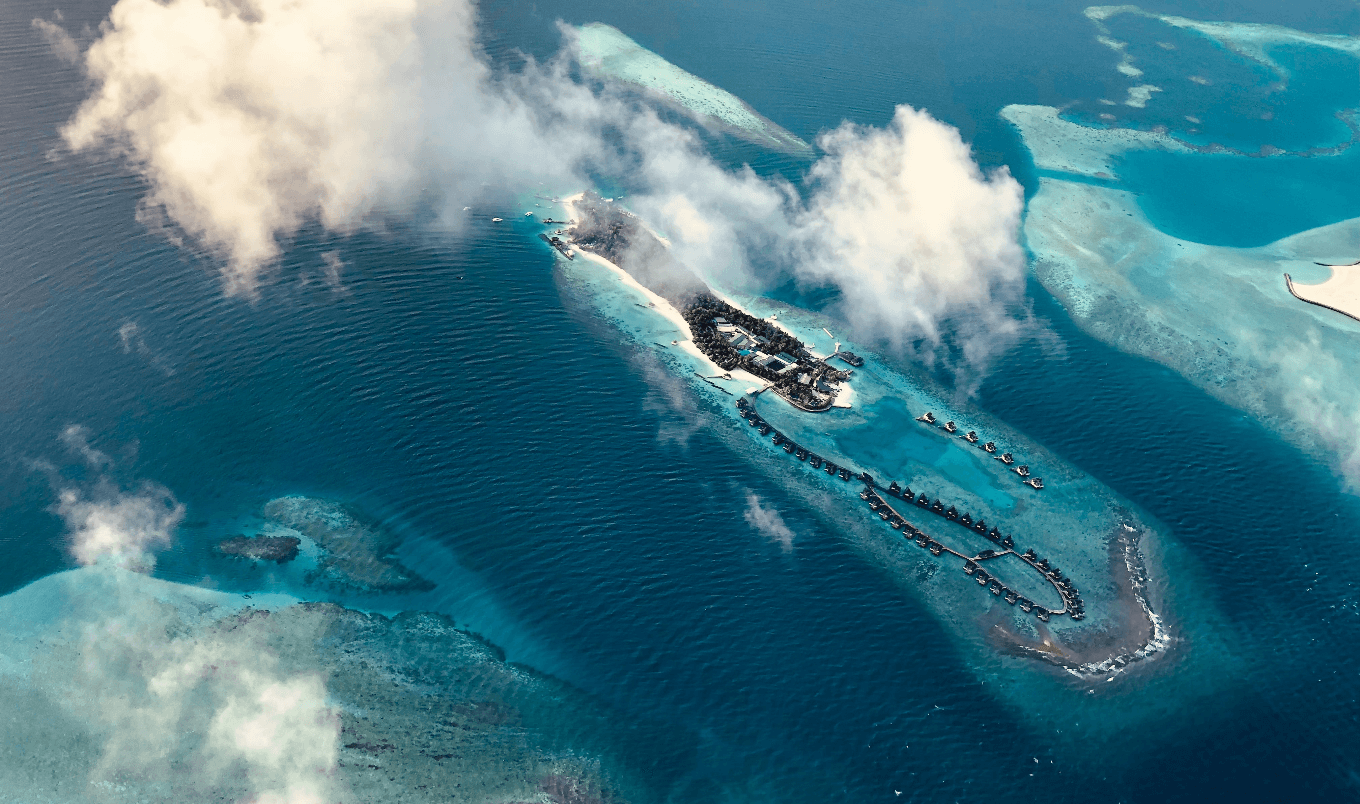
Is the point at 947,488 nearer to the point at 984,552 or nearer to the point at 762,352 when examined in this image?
the point at 984,552

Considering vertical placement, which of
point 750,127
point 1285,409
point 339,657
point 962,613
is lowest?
point 339,657

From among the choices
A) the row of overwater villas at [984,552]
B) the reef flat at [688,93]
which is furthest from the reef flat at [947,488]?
the reef flat at [688,93]

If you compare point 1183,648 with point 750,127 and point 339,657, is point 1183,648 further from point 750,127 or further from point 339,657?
point 750,127

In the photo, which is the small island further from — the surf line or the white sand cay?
the white sand cay

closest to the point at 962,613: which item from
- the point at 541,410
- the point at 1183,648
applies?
the point at 1183,648

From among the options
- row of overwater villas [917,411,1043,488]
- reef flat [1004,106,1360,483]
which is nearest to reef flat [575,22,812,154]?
reef flat [1004,106,1360,483]

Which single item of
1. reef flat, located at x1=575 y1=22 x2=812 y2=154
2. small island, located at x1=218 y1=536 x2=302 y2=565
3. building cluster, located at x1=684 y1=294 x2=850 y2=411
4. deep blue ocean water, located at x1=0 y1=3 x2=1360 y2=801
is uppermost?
reef flat, located at x1=575 y1=22 x2=812 y2=154
